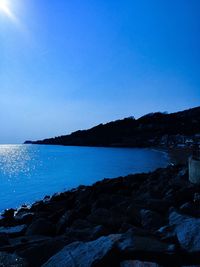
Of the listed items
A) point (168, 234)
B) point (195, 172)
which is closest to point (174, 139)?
point (195, 172)

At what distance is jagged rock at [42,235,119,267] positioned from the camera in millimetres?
5031

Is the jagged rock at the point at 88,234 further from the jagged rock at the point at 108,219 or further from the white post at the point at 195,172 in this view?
the white post at the point at 195,172

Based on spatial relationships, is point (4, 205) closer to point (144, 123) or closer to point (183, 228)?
point (183, 228)

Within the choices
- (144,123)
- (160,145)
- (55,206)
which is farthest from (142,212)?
→ (144,123)

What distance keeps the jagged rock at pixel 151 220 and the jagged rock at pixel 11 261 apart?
2873 mm

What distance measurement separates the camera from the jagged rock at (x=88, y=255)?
16.5 feet

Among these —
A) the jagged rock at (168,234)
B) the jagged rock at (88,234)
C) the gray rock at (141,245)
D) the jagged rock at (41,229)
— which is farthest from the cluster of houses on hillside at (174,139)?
the gray rock at (141,245)

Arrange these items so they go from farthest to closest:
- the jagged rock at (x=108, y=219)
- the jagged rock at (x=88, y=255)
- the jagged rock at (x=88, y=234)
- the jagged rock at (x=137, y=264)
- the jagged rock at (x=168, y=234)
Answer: the jagged rock at (x=108, y=219) → the jagged rock at (x=88, y=234) → the jagged rock at (x=168, y=234) → the jagged rock at (x=88, y=255) → the jagged rock at (x=137, y=264)

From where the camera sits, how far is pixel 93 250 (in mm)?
5281

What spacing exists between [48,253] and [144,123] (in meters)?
139

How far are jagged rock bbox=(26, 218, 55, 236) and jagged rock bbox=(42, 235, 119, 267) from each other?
480cm

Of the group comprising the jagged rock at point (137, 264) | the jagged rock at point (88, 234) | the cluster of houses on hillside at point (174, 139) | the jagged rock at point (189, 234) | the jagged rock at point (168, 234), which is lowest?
the jagged rock at point (88, 234)

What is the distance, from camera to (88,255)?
5.18m

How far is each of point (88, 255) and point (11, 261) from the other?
121 centimetres
